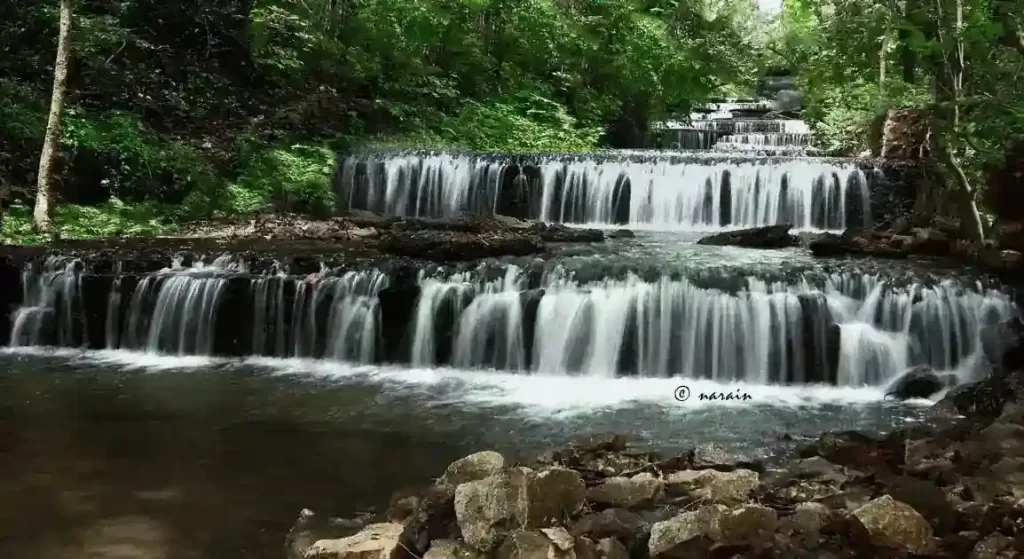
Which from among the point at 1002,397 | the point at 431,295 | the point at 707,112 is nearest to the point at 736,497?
the point at 1002,397

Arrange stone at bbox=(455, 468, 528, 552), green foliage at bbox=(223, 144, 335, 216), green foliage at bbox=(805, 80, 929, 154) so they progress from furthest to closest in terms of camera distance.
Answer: green foliage at bbox=(805, 80, 929, 154) → green foliage at bbox=(223, 144, 335, 216) → stone at bbox=(455, 468, 528, 552)

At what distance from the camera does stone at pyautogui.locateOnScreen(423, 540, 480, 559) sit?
13.8 ft

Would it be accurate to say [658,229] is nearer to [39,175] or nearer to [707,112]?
[39,175]

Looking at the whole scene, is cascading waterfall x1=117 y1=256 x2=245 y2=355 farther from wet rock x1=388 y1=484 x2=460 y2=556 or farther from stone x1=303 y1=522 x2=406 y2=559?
stone x1=303 y1=522 x2=406 y2=559

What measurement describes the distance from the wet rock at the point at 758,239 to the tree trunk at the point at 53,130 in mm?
10554

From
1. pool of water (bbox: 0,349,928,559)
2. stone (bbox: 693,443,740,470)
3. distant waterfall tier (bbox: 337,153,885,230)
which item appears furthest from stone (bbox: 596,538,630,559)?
distant waterfall tier (bbox: 337,153,885,230)

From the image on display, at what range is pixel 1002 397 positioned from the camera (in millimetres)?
7426

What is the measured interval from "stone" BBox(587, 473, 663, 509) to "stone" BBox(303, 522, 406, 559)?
1150mm

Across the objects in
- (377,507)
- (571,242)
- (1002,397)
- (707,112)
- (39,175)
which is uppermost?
(707,112)

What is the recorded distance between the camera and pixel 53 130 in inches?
552

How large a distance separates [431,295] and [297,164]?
27.7 feet

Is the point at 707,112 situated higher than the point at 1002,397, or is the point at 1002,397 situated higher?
the point at 707,112

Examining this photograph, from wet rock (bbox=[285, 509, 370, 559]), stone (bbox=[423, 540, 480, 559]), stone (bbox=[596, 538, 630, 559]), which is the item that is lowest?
wet rock (bbox=[285, 509, 370, 559])

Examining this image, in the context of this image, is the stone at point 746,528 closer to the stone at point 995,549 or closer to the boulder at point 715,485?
the boulder at point 715,485
